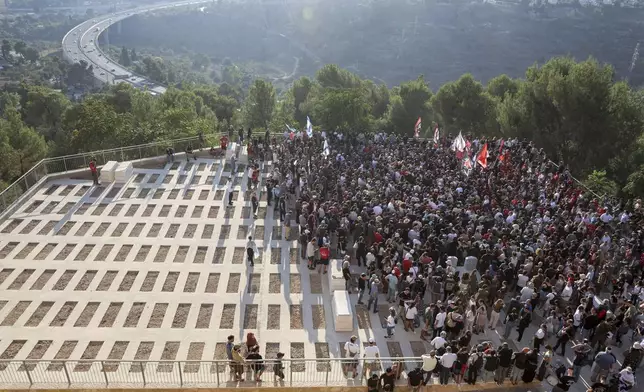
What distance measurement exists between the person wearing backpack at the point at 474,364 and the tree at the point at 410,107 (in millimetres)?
37094

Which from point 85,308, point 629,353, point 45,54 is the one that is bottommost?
point 45,54

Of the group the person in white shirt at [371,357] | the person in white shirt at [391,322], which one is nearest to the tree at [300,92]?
the person in white shirt at [391,322]

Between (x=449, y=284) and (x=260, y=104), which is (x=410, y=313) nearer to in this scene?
(x=449, y=284)

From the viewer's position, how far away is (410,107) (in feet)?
161

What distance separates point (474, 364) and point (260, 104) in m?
48.9

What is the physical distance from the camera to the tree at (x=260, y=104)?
57.3 metres

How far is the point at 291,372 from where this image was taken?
12.9 m

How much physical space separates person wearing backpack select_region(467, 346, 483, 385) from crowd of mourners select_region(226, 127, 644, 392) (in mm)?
37

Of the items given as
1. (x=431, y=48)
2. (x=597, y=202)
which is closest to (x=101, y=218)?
(x=597, y=202)

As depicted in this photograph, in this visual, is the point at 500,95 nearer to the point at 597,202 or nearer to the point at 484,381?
the point at 597,202

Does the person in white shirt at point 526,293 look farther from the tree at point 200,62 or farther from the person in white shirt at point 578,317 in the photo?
the tree at point 200,62

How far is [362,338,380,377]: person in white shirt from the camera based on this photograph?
42.9 ft

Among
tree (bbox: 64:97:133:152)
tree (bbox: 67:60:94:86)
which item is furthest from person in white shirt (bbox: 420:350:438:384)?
tree (bbox: 67:60:94:86)

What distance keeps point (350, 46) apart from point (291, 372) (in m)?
160
